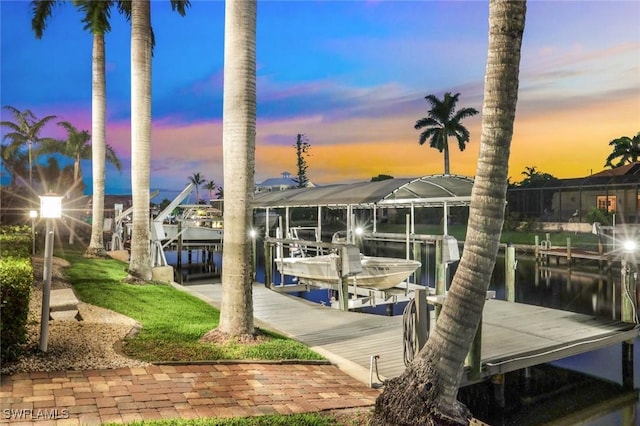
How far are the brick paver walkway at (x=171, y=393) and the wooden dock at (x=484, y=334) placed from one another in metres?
0.87

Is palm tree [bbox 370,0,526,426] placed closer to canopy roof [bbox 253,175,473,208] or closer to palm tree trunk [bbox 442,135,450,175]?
canopy roof [bbox 253,175,473,208]

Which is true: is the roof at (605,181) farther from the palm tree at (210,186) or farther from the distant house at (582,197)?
the palm tree at (210,186)

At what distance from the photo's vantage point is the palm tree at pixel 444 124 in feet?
170

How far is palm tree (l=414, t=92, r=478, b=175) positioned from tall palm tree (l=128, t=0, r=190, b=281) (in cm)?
4178

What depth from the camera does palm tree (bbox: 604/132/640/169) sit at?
171 feet

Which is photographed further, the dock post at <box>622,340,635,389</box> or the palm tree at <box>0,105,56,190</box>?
the palm tree at <box>0,105,56,190</box>

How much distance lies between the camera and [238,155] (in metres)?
7.55

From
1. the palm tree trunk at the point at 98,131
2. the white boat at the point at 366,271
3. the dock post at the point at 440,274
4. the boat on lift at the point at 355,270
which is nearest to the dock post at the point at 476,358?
the dock post at the point at 440,274

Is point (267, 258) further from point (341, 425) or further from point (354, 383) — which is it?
point (341, 425)

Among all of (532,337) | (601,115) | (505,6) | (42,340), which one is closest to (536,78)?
(601,115)

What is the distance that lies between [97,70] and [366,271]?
43.4ft

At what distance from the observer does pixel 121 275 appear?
1439cm

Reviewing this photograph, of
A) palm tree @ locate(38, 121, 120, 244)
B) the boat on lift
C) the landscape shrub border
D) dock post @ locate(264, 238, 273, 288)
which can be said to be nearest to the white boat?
the boat on lift

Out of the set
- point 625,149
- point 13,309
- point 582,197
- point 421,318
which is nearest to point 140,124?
point 13,309
